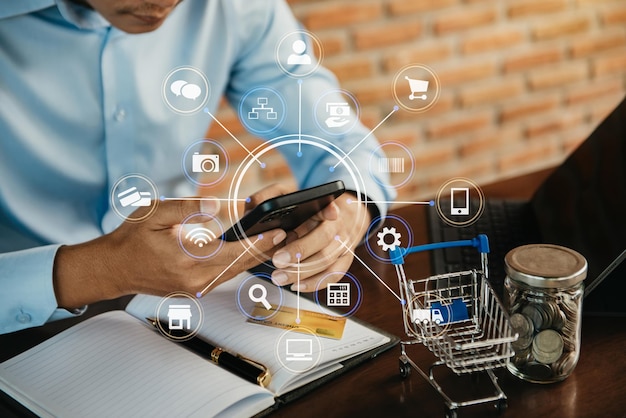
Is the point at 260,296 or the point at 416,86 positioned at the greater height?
the point at 416,86

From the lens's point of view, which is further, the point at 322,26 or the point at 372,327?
the point at 322,26

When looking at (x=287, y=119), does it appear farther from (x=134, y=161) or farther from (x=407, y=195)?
(x=407, y=195)

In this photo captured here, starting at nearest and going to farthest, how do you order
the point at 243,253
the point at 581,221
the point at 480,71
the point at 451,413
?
the point at 451,413, the point at 243,253, the point at 581,221, the point at 480,71

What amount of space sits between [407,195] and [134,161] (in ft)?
2.74

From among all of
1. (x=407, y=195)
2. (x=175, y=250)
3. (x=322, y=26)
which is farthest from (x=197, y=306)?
(x=407, y=195)

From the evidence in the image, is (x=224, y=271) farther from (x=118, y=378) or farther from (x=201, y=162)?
(x=201, y=162)

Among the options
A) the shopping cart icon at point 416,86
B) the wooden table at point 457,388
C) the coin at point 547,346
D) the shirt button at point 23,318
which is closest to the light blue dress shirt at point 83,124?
the shirt button at point 23,318

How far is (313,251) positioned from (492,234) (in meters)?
0.27

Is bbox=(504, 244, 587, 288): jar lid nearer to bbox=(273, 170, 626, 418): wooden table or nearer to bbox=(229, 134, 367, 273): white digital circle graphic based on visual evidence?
bbox=(273, 170, 626, 418): wooden table

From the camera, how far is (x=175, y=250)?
70cm

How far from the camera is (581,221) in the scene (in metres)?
0.82

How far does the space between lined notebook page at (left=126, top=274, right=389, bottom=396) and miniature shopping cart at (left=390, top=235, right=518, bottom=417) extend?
0.05m

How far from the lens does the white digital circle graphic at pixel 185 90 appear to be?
93cm

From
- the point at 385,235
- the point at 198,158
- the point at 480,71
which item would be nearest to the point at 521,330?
the point at 385,235
